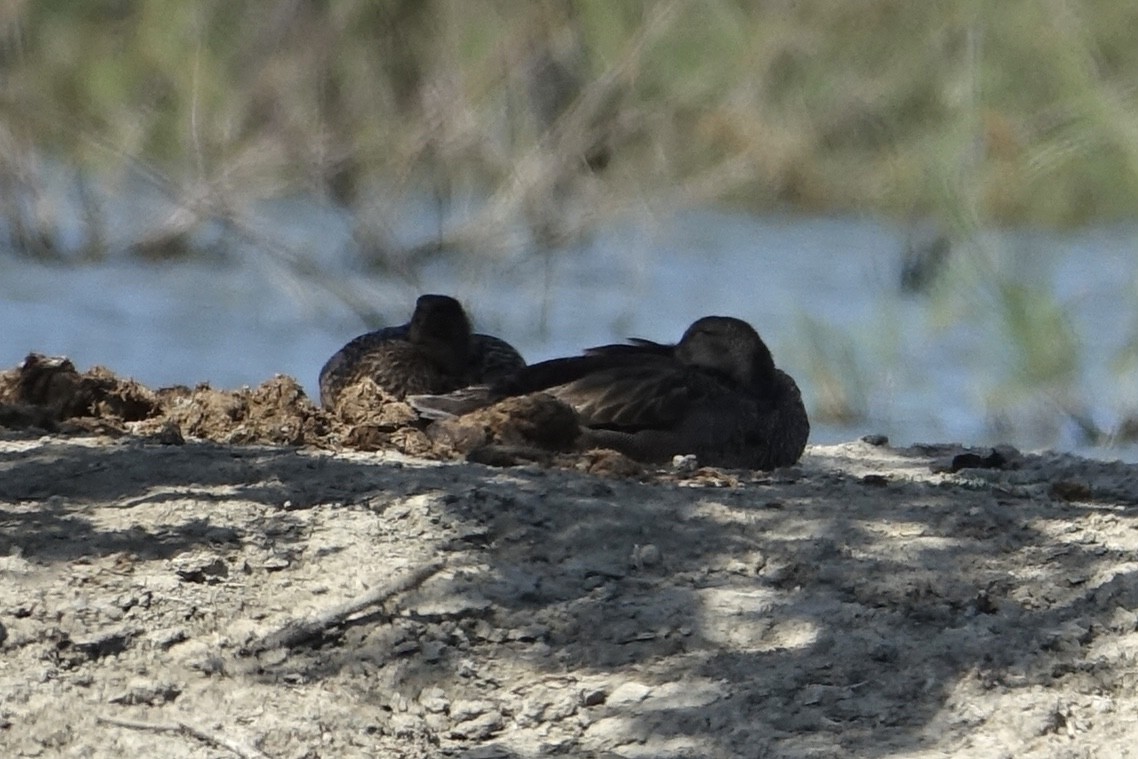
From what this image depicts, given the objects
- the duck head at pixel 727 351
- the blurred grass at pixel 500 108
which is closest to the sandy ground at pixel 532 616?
the duck head at pixel 727 351

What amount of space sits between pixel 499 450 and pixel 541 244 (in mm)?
7103

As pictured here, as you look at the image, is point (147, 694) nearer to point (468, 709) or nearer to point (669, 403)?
point (468, 709)

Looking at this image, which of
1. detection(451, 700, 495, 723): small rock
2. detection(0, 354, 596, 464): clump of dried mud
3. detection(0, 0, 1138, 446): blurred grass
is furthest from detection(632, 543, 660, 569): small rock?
detection(0, 0, 1138, 446): blurred grass

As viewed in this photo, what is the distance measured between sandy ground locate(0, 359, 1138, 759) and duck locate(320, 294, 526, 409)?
2.33 meters

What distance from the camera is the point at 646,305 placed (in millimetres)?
14219

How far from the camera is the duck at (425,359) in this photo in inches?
288

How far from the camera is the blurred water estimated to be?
33.2 feet

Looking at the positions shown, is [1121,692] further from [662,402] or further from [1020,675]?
[662,402]

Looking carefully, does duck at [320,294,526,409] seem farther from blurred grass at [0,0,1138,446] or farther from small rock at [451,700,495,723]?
small rock at [451,700,495,723]

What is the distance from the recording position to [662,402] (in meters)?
6.29

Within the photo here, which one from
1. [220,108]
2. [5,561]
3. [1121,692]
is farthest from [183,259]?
[1121,692]

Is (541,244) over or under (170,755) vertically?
over

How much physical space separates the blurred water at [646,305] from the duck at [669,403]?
113 inches

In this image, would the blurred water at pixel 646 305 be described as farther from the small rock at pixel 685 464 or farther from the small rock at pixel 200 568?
the small rock at pixel 200 568
